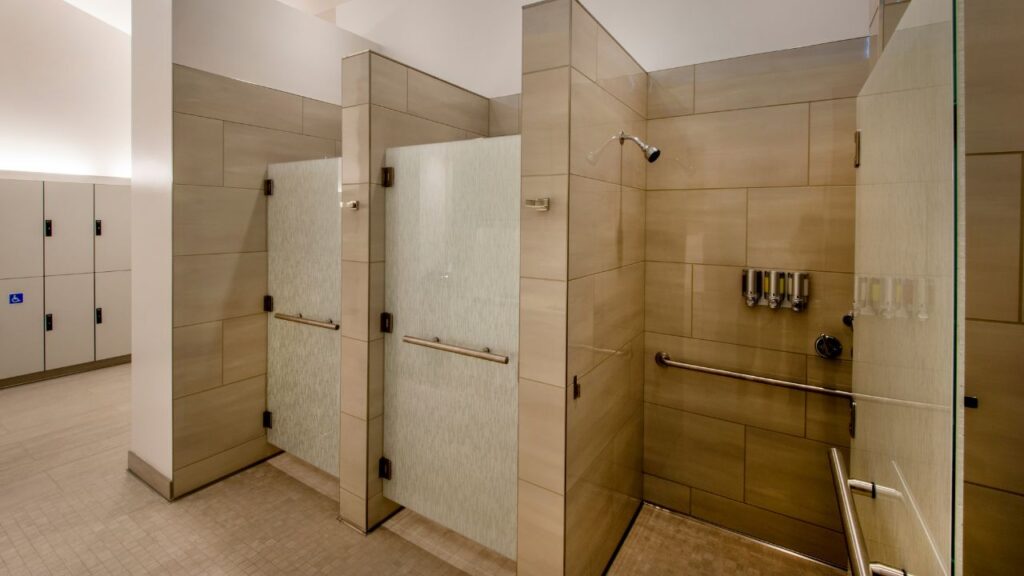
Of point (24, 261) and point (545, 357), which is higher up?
point (24, 261)

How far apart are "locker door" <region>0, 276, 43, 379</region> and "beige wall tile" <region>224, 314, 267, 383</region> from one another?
296 cm

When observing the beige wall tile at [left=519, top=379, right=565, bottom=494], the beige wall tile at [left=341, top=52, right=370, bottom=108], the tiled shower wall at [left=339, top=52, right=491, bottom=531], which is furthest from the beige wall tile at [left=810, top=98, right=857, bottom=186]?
the beige wall tile at [left=341, top=52, right=370, bottom=108]

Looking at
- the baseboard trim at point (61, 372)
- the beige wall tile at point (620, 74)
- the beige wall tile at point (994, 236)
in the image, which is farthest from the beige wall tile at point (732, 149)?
the baseboard trim at point (61, 372)

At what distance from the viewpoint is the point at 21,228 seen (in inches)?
165

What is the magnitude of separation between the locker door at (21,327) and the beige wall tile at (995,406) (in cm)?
628

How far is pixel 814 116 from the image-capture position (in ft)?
6.77

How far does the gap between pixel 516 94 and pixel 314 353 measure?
2.03m

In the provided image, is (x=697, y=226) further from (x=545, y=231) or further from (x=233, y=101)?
(x=233, y=101)

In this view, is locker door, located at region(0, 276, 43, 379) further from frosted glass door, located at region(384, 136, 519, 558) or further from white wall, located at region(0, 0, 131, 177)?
frosted glass door, located at region(384, 136, 519, 558)

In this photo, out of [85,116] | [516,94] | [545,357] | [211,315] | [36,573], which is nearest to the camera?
[545,357]

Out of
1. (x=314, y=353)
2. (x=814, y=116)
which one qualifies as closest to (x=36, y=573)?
(x=314, y=353)

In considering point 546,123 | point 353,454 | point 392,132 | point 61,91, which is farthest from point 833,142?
point 61,91

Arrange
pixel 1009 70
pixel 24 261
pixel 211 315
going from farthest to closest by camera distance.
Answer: pixel 24 261 < pixel 211 315 < pixel 1009 70

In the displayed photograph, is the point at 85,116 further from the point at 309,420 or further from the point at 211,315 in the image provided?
the point at 309,420
